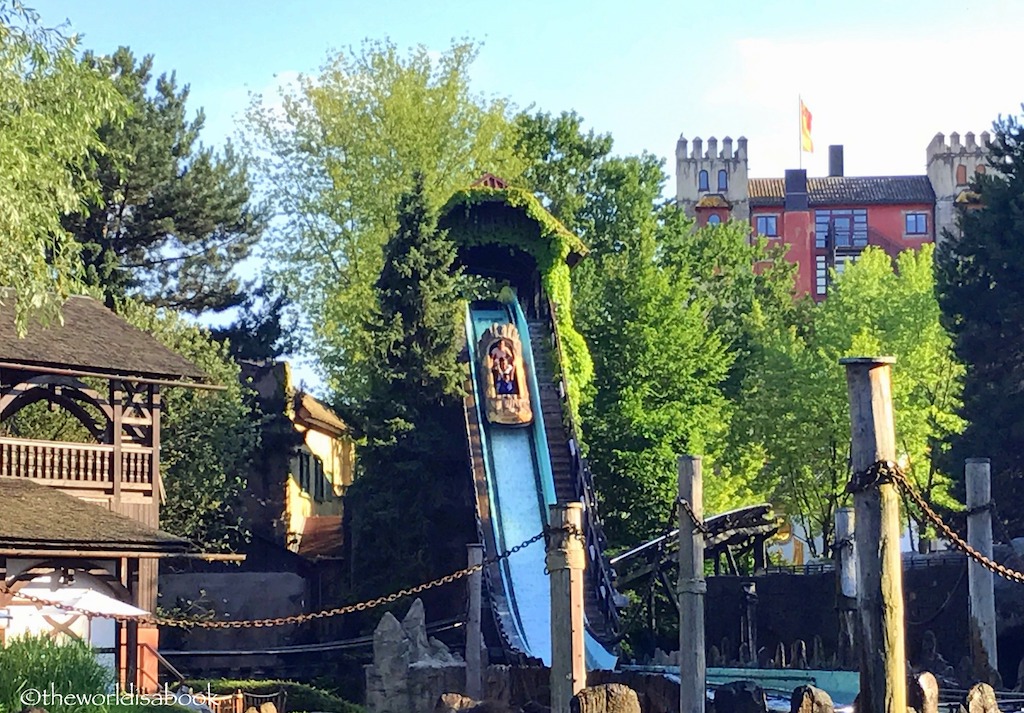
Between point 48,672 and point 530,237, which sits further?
point 530,237

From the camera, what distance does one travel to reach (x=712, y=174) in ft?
331

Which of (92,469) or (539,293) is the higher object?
(539,293)

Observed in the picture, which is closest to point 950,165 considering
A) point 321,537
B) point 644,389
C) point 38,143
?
point 644,389

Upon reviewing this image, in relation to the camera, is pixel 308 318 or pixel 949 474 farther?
pixel 308 318

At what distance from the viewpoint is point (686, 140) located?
335 ft

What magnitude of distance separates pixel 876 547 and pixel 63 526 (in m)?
15.2

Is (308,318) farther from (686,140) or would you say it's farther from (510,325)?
(686,140)

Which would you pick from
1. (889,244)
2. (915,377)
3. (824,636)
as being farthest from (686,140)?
(824,636)

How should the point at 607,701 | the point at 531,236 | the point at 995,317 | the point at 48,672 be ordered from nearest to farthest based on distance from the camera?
the point at 607,701
the point at 48,672
the point at 995,317
the point at 531,236

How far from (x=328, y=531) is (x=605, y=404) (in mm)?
9510

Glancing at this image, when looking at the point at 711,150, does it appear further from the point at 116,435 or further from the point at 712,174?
the point at 116,435

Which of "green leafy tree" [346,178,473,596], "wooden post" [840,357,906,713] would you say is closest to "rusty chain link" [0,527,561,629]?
"wooden post" [840,357,906,713]

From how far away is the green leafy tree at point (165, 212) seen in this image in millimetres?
45406

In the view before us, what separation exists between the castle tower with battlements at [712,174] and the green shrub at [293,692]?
6650cm
